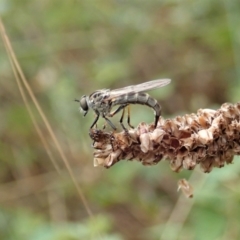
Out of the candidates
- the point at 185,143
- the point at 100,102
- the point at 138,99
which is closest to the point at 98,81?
the point at 100,102

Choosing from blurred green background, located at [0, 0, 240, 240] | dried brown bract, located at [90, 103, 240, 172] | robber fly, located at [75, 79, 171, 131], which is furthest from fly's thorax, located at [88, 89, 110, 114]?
blurred green background, located at [0, 0, 240, 240]

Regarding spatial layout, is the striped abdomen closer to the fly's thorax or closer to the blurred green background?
the fly's thorax

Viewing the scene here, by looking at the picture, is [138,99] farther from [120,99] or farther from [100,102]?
[100,102]

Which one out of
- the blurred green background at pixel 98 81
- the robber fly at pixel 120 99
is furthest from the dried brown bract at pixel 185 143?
the blurred green background at pixel 98 81

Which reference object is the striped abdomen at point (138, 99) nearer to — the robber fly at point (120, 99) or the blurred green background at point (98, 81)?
the robber fly at point (120, 99)

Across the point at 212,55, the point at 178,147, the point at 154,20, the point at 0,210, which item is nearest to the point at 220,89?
the point at 212,55

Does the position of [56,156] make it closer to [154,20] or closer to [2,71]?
[2,71]

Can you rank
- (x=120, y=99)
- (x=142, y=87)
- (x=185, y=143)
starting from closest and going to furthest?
(x=185, y=143), (x=142, y=87), (x=120, y=99)
